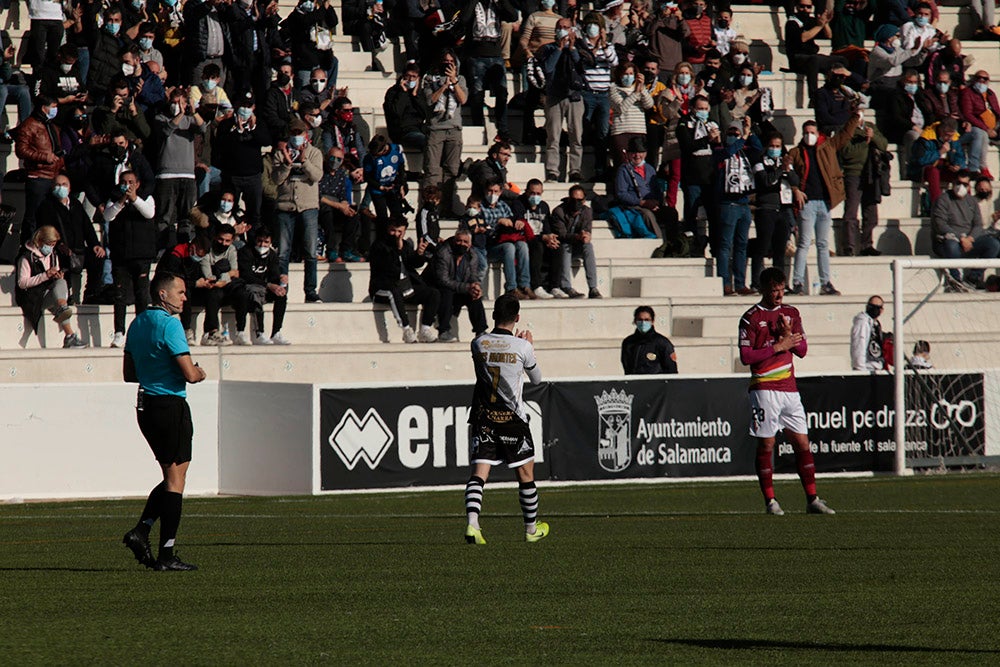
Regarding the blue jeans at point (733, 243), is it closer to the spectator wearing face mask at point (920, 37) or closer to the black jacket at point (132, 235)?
the spectator wearing face mask at point (920, 37)

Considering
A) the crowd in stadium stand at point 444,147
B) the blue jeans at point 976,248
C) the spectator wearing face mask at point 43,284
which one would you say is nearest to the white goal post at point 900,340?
the crowd in stadium stand at point 444,147

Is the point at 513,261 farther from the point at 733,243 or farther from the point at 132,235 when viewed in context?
the point at 132,235

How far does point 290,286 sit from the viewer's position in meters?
23.8

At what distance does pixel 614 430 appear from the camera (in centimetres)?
2098

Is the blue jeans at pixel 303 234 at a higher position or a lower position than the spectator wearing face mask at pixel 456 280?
higher

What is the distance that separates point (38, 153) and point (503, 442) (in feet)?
35.2

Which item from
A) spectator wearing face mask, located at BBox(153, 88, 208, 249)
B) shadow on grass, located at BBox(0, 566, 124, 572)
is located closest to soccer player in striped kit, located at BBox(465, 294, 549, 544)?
shadow on grass, located at BBox(0, 566, 124, 572)

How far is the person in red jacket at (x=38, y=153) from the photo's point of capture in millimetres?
21781

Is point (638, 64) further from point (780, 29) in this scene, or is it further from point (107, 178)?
point (107, 178)

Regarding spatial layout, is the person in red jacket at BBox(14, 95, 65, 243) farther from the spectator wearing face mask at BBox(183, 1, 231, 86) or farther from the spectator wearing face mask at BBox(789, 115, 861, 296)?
the spectator wearing face mask at BBox(789, 115, 861, 296)

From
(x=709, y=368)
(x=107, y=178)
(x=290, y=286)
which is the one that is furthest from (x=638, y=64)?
(x=107, y=178)

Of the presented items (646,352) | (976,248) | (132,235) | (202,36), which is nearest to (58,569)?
(132,235)

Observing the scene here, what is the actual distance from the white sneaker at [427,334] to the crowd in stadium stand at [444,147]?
0.14 feet

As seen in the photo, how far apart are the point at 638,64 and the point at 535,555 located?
1667cm
